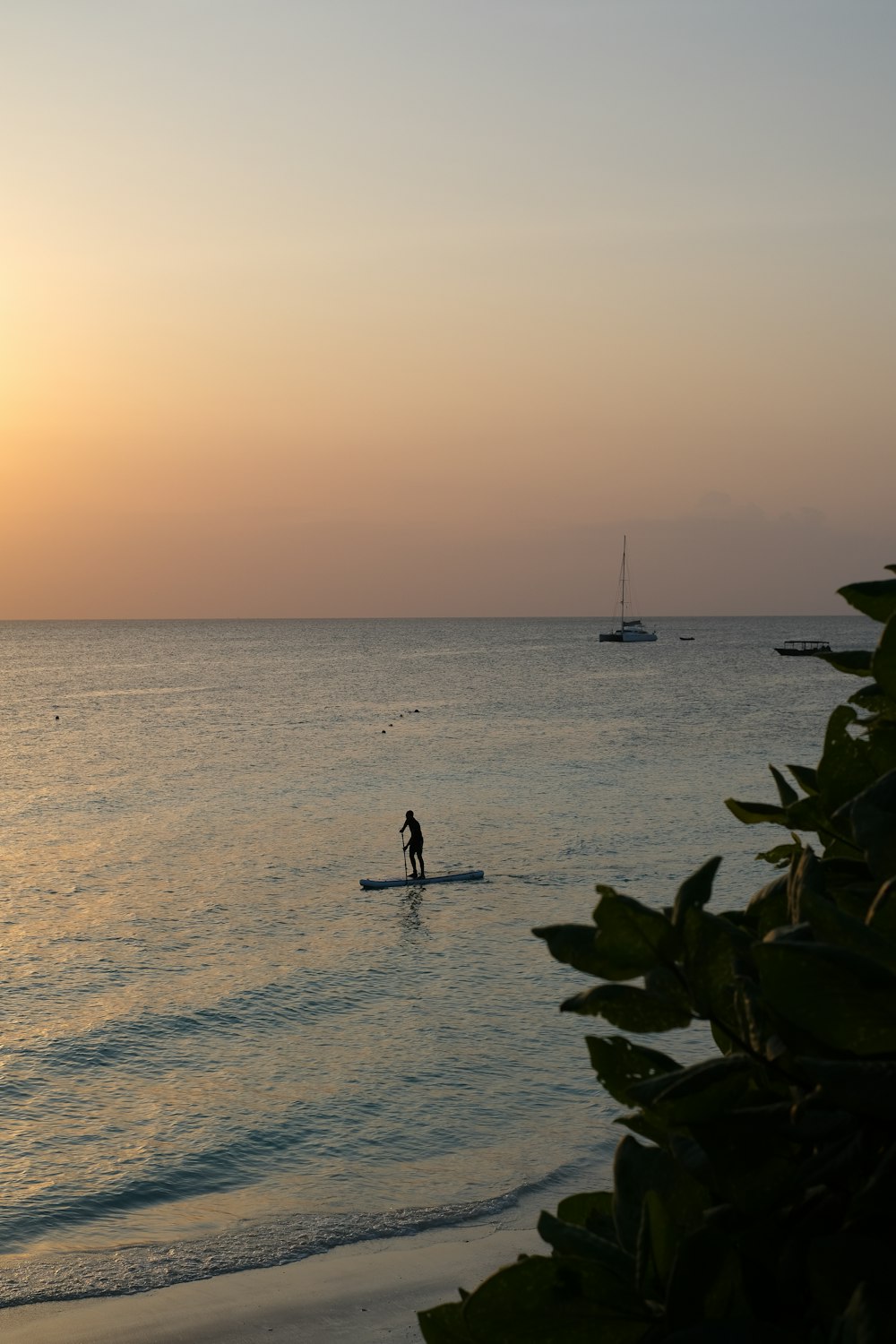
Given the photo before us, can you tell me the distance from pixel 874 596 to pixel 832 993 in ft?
1.70

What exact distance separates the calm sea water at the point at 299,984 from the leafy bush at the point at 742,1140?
12092 millimetres

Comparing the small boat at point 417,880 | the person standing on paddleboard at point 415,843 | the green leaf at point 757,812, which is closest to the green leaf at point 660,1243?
the green leaf at point 757,812

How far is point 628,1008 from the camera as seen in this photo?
3.73ft

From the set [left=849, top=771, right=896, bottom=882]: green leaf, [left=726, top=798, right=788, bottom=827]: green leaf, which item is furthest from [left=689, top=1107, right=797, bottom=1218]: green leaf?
[left=726, top=798, right=788, bottom=827]: green leaf

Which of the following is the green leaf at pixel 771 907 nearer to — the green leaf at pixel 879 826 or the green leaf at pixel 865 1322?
the green leaf at pixel 879 826

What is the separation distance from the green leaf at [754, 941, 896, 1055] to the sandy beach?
419 inches

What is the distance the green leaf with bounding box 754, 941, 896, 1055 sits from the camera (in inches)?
35.2

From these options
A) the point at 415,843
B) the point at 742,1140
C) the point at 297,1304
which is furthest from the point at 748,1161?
the point at 415,843

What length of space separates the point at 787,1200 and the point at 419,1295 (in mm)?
11439

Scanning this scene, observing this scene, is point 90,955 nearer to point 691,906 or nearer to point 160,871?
point 160,871

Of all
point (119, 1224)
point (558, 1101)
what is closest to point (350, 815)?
point (558, 1101)

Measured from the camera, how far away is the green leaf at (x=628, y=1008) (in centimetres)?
112

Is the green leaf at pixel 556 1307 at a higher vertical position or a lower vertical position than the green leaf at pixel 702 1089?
lower

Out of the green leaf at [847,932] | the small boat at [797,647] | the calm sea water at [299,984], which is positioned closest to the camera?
the green leaf at [847,932]
